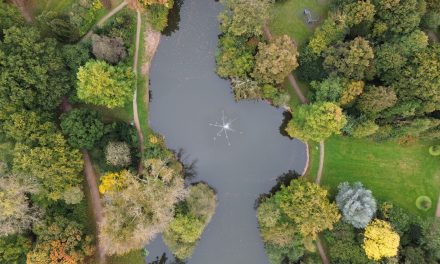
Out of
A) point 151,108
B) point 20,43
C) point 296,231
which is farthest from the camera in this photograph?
point 151,108

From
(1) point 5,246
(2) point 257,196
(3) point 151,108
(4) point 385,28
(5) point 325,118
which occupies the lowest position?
(1) point 5,246

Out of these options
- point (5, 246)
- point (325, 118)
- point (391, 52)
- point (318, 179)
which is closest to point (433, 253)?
point (318, 179)

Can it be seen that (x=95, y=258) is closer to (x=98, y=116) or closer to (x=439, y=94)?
(x=98, y=116)

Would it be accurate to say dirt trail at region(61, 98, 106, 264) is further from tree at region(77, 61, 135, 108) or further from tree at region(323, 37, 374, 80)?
tree at region(323, 37, 374, 80)

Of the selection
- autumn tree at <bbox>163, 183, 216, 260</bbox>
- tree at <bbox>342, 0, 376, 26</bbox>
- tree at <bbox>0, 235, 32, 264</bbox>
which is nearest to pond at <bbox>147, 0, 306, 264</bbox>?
autumn tree at <bbox>163, 183, 216, 260</bbox>

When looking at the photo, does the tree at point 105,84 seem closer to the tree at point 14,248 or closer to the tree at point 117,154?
the tree at point 117,154

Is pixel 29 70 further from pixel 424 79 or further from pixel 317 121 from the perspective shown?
pixel 424 79

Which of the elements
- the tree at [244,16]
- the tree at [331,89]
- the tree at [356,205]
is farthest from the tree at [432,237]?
the tree at [244,16]

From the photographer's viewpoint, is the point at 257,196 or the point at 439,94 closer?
the point at 439,94
